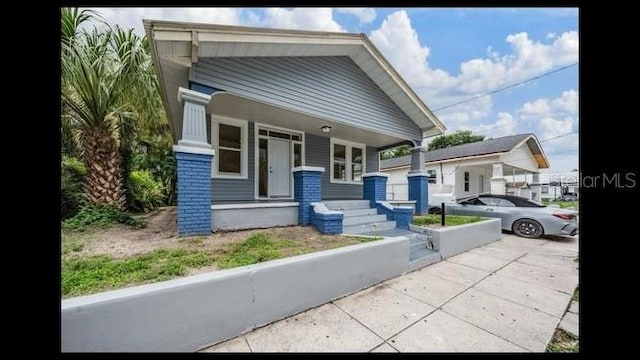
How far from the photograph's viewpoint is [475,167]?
599 inches

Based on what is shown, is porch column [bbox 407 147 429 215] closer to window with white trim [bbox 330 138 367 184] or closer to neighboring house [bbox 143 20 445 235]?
neighboring house [bbox 143 20 445 235]

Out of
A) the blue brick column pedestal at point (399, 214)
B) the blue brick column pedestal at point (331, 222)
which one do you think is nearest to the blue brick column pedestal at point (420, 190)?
the blue brick column pedestal at point (399, 214)

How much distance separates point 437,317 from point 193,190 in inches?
169

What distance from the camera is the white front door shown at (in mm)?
7582

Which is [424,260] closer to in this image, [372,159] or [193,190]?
[193,190]

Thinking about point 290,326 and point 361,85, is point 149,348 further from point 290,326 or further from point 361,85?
point 361,85

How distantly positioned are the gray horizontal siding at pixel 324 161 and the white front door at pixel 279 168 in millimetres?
773

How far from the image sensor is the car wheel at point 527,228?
7.71m

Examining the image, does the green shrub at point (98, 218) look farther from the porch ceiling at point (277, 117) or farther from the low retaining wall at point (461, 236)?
the low retaining wall at point (461, 236)

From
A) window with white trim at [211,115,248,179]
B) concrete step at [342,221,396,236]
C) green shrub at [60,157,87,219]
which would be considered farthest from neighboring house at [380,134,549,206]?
green shrub at [60,157,87,219]

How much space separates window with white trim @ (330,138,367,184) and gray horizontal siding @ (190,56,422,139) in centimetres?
178
